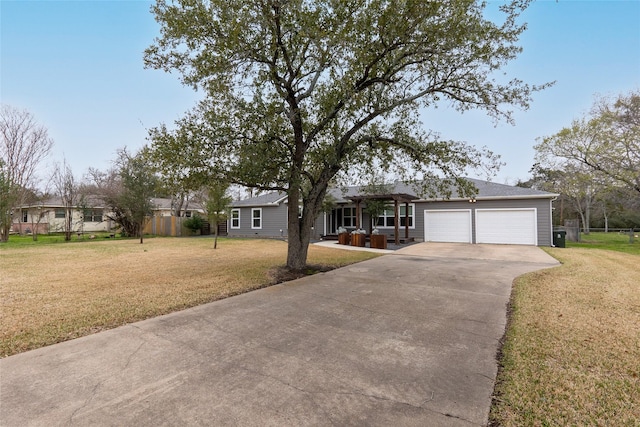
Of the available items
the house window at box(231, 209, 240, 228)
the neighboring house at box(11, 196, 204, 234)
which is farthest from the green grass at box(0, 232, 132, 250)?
the house window at box(231, 209, 240, 228)

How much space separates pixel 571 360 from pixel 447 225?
48.7 ft

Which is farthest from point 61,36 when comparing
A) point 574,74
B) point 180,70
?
point 574,74

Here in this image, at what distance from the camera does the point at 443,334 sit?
3850mm

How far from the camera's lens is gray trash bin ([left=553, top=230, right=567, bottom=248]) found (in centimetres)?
1479

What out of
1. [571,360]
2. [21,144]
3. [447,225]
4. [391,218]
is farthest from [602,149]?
[21,144]

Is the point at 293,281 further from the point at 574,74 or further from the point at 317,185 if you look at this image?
the point at 574,74

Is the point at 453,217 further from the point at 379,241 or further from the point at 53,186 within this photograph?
the point at 53,186

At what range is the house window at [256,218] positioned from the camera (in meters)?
21.9

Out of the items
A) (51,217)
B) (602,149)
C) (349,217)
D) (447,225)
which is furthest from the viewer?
(51,217)

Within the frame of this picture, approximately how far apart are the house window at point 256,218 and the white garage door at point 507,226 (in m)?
14.1

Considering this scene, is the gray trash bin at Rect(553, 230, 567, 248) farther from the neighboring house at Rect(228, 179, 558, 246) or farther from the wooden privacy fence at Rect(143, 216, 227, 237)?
the wooden privacy fence at Rect(143, 216, 227, 237)

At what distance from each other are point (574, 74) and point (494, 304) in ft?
40.0

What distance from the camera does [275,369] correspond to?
115 inches

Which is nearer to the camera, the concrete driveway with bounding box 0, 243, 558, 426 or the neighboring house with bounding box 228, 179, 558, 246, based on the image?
the concrete driveway with bounding box 0, 243, 558, 426
